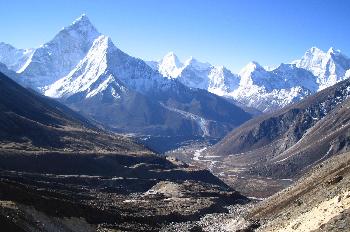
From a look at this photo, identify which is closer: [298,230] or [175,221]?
[298,230]

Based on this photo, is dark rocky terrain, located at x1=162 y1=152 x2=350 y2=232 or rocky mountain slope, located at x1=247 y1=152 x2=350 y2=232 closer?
rocky mountain slope, located at x1=247 y1=152 x2=350 y2=232

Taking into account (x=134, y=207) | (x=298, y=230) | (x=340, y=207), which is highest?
(x=340, y=207)

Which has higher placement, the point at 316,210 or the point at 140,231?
the point at 316,210

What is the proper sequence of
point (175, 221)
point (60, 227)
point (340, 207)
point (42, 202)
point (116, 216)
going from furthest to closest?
point (175, 221)
point (116, 216)
point (42, 202)
point (60, 227)
point (340, 207)

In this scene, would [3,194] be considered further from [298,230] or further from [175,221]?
[175,221]

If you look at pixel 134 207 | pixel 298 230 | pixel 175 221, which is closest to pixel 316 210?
pixel 298 230

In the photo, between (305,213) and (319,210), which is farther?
(305,213)

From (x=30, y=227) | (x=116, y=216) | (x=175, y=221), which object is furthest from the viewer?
(x=175, y=221)

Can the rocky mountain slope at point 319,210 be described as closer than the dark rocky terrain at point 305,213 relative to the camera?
Yes

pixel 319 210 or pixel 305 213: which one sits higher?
pixel 319 210
